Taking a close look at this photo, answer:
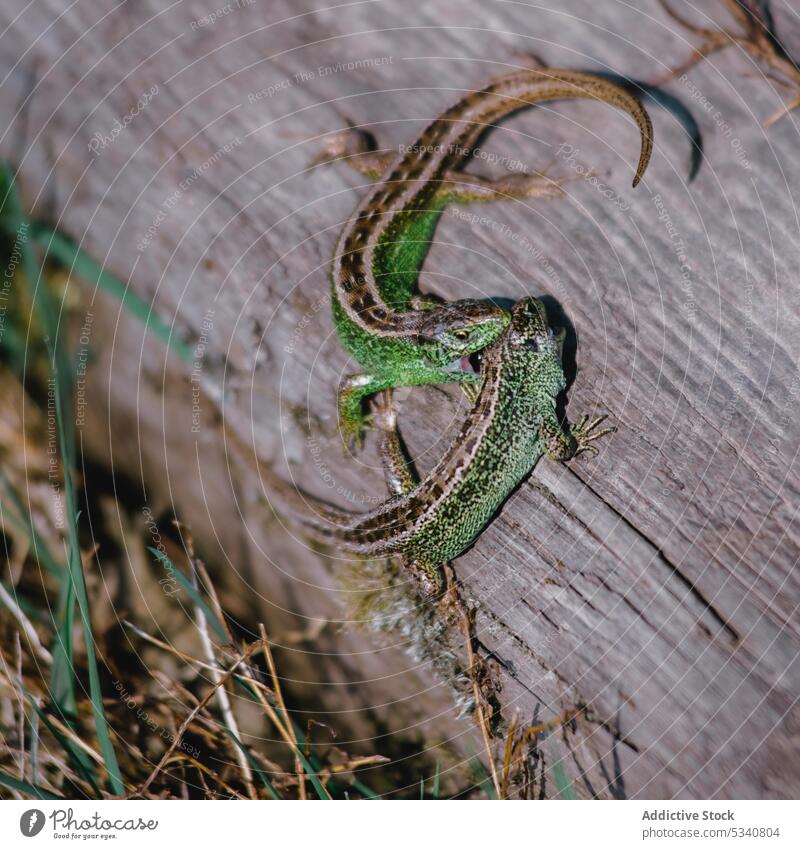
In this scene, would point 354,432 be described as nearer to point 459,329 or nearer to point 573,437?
point 459,329

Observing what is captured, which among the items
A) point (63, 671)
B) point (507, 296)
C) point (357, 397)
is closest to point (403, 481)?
point (357, 397)

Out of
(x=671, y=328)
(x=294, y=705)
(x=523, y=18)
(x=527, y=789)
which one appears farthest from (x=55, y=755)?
(x=523, y=18)

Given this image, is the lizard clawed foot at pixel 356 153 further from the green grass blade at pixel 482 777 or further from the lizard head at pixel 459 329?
the green grass blade at pixel 482 777

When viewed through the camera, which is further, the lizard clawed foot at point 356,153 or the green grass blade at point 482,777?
the lizard clawed foot at point 356,153

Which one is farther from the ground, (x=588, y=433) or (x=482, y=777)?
(x=588, y=433)

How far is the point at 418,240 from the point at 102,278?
1271 mm

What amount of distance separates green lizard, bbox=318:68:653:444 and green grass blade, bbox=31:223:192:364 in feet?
2.10

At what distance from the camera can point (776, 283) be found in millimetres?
2391

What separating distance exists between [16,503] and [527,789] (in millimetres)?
2336

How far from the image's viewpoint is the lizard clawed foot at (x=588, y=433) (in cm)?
236

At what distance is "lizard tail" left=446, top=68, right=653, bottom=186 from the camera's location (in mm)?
2527

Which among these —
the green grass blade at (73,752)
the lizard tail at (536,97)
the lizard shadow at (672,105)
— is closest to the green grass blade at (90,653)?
the green grass blade at (73,752)

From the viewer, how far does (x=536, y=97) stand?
2.69 m

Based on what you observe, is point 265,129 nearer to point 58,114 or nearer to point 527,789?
point 58,114
